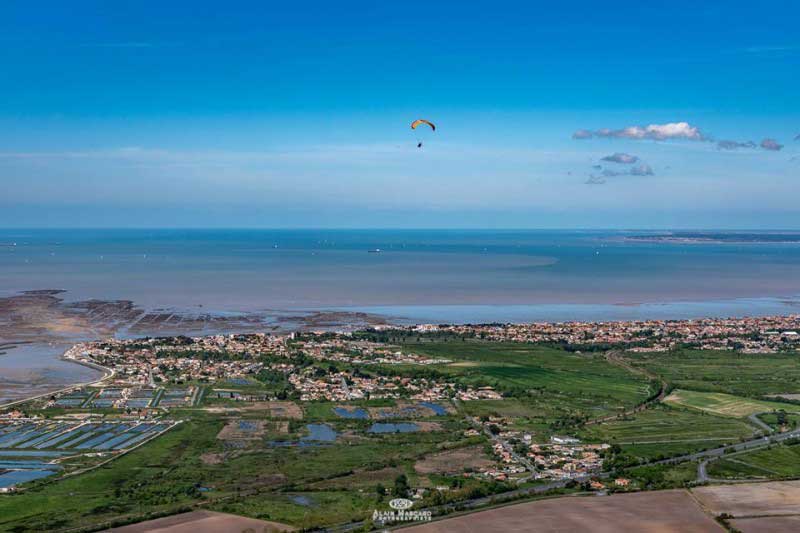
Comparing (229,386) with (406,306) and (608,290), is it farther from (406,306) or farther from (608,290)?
(608,290)

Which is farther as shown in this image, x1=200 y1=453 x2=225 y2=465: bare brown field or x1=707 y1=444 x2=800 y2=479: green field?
x1=200 y1=453 x2=225 y2=465: bare brown field

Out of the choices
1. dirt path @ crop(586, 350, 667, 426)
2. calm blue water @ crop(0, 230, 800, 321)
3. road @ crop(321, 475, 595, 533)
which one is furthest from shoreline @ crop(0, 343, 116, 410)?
dirt path @ crop(586, 350, 667, 426)

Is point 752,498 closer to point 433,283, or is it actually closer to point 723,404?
point 723,404

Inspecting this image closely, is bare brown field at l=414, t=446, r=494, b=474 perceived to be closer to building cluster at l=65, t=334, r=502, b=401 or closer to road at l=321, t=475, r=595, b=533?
road at l=321, t=475, r=595, b=533

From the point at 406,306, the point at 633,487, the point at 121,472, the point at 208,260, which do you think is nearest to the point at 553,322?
the point at 406,306

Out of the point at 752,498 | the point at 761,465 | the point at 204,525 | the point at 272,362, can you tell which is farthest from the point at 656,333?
the point at 204,525

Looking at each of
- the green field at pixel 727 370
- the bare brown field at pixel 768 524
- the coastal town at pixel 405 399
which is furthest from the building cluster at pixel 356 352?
the bare brown field at pixel 768 524

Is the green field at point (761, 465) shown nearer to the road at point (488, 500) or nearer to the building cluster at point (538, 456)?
the building cluster at point (538, 456)
